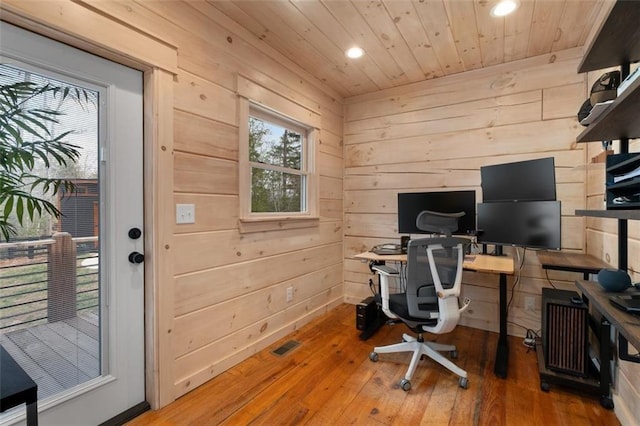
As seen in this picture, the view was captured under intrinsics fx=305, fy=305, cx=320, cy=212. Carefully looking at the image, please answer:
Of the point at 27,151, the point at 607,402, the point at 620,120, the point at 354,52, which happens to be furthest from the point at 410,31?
the point at 607,402

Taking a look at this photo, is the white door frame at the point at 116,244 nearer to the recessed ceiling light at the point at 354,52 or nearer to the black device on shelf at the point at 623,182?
the recessed ceiling light at the point at 354,52

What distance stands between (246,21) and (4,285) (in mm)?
2115

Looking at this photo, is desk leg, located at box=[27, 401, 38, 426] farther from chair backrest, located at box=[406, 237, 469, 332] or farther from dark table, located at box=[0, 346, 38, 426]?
chair backrest, located at box=[406, 237, 469, 332]

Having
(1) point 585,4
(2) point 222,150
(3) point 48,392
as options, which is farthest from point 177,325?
(1) point 585,4

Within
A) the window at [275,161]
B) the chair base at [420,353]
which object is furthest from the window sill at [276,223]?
the chair base at [420,353]

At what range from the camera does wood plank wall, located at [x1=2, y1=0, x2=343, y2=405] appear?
5.79 ft

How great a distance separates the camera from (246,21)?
224cm

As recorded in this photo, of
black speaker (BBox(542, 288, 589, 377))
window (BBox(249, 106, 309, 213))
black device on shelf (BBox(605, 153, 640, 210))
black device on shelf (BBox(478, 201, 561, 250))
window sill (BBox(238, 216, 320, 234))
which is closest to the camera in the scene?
black device on shelf (BBox(605, 153, 640, 210))

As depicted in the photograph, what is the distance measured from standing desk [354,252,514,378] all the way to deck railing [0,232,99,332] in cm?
198

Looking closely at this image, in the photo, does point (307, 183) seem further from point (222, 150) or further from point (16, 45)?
point (16, 45)

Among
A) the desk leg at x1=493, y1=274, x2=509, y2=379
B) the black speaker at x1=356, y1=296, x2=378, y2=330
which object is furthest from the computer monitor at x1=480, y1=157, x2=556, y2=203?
the black speaker at x1=356, y1=296, x2=378, y2=330

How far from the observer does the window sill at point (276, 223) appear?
7.74ft

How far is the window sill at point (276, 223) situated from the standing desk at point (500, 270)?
739mm

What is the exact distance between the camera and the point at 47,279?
4.75 feet
